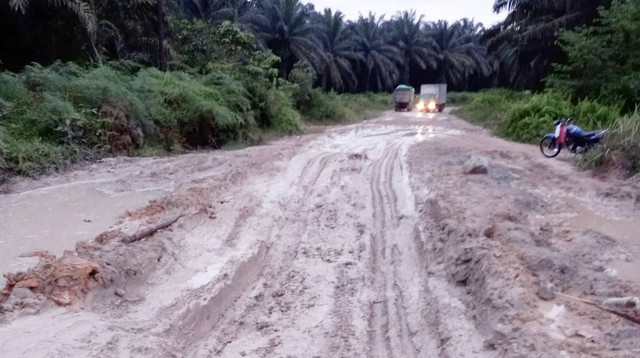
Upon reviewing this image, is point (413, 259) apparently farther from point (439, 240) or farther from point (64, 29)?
point (64, 29)

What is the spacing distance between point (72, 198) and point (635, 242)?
774cm

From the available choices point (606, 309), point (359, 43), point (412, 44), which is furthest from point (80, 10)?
point (412, 44)

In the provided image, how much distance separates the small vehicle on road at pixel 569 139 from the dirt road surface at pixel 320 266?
337 centimetres

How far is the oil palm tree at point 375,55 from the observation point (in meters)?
61.0

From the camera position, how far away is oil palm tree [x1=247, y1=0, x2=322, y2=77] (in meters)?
43.8

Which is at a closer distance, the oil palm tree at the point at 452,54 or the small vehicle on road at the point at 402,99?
the small vehicle on road at the point at 402,99

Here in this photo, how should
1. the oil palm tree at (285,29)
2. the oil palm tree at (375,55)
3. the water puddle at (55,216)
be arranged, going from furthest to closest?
1. the oil palm tree at (375,55)
2. the oil palm tree at (285,29)
3. the water puddle at (55,216)

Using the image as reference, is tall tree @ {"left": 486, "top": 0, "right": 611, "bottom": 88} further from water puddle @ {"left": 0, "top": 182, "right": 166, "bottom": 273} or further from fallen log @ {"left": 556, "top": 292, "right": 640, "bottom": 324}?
fallen log @ {"left": 556, "top": 292, "right": 640, "bottom": 324}

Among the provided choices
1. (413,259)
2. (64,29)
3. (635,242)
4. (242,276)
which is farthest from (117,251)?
(64,29)

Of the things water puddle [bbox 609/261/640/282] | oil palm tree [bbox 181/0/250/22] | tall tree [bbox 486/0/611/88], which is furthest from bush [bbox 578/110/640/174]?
oil palm tree [bbox 181/0/250/22]

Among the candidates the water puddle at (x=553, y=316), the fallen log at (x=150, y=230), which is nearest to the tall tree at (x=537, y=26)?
the fallen log at (x=150, y=230)

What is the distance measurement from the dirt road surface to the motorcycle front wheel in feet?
12.9

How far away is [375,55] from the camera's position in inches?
2402

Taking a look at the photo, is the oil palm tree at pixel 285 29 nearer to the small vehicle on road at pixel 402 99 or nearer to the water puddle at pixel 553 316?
the small vehicle on road at pixel 402 99
